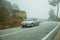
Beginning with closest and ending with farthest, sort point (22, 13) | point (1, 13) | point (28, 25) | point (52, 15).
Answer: point (28, 25) → point (1, 13) → point (22, 13) → point (52, 15)

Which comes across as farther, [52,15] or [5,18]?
[52,15]

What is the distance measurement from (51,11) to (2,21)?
8245 centimetres

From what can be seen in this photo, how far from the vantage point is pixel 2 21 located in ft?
121

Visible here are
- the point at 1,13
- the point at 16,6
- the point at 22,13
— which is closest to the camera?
the point at 1,13

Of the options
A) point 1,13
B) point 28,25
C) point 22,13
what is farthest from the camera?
point 22,13

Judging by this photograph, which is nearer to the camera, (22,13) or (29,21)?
(29,21)

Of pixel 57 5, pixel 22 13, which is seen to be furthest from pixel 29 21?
pixel 57 5

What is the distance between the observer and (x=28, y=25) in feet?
114

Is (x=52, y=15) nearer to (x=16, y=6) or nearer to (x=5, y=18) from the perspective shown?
(x=16, y=6)

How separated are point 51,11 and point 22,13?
203ft

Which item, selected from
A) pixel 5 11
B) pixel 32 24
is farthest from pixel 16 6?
pixel 32 24

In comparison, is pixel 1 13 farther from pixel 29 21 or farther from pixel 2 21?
pixel 29 21

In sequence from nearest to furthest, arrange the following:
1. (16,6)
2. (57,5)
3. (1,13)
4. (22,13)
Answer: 1. (1,13)
2. (22,13)
3. (16,6)
4. (57,5)

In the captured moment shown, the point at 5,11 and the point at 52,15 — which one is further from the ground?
the point at 5,11
